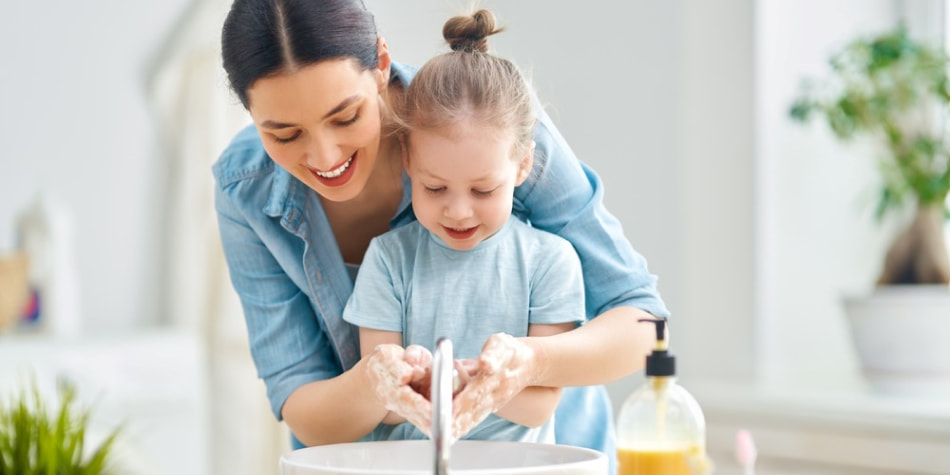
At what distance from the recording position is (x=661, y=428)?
2.88 feet

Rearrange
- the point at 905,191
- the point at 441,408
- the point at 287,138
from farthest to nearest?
the point at 905,191, the point at 287,138, the point at 441,408

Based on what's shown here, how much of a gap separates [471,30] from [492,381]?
0.34 meters

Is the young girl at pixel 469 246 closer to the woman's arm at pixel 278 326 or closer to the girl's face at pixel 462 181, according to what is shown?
the girl's face at pixel 462 181

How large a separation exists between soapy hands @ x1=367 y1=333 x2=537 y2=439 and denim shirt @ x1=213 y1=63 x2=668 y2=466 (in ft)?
0.62

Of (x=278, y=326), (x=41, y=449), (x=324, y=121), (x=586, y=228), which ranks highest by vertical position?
(x=324, y=121)

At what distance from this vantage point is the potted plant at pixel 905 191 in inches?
88.2

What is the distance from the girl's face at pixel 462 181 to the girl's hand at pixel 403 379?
0.13 meters

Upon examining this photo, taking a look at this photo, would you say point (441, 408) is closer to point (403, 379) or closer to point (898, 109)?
point (403, 379)

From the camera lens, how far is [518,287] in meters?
0.97

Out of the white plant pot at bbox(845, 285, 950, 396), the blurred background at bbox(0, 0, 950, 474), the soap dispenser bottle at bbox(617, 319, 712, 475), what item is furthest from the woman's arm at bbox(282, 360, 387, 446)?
the white plant pot at bbox(845, 285, 950, 396)

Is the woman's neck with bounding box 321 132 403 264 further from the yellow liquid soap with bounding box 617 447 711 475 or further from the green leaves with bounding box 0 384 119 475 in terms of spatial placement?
the green leaves with bounding box 0 384 119 475

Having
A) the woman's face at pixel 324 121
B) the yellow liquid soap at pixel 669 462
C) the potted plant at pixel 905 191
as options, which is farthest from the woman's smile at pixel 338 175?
the potted plant at pixel 905 191

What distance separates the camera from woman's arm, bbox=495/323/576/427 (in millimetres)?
943

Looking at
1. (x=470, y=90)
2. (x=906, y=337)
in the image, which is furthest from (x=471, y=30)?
(x=906, y=337)
